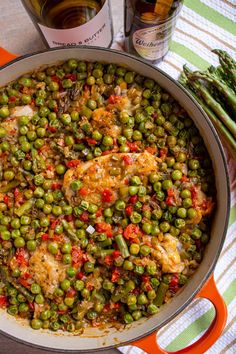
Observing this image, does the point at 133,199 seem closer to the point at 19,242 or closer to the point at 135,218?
the point at 135,218

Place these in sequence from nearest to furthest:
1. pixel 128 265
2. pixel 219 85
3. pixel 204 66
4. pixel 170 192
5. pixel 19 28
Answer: pixel 128 265, pixel 170 192, pixel 219 85, pixel 204 66, pixel 19 28

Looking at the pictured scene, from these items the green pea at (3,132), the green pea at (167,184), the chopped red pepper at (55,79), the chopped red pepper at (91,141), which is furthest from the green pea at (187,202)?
the green pea at (3,132)

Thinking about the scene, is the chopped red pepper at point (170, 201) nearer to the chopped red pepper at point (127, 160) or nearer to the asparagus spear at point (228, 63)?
the chopped red pepper at point (127, 160)

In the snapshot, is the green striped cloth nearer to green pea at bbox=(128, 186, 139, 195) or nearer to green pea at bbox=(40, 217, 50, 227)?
green pea at bbox=(128, 186, 139, 195)

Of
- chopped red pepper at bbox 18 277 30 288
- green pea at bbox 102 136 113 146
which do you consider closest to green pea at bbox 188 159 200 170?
green pea at bbox 102 136 113 146

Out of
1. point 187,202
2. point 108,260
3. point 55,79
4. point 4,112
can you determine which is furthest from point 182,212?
point 4,112

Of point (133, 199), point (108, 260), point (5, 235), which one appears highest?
point (133, 199)

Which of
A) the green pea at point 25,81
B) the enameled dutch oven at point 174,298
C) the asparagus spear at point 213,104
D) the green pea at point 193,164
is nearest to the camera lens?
the enameled dutch oven at point 174,298
